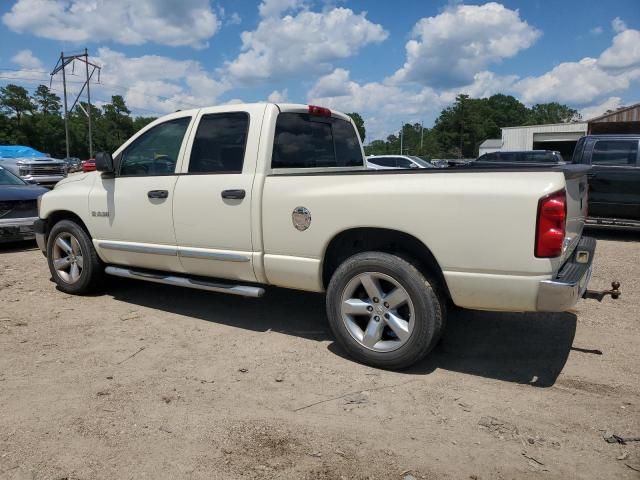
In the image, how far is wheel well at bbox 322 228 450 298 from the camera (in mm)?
3631

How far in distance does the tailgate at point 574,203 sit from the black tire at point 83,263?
4.55 metres

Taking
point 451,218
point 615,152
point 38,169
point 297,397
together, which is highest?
point 38,169

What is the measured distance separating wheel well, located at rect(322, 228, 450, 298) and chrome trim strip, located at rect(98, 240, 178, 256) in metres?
1.53

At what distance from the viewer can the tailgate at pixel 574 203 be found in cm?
337

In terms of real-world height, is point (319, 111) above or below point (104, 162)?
above

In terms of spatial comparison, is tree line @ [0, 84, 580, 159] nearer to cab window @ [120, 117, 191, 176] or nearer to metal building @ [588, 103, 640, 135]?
metal building @ [588, 103, 640, 135]

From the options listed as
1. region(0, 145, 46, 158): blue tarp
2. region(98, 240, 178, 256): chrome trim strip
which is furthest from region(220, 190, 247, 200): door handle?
region(0, 145, 46, 158): blue tarp

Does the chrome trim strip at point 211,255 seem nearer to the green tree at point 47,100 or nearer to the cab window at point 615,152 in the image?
the cab window at point 615,152

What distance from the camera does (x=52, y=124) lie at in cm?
6206

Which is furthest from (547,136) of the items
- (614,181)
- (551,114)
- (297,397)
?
(551,114)

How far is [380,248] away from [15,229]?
6.88 m

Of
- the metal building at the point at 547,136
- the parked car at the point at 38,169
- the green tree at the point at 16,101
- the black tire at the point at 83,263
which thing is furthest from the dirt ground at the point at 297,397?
the green tree at the point at 16,101

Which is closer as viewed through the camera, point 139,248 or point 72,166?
point 139,248

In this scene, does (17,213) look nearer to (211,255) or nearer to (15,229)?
(15,229)
